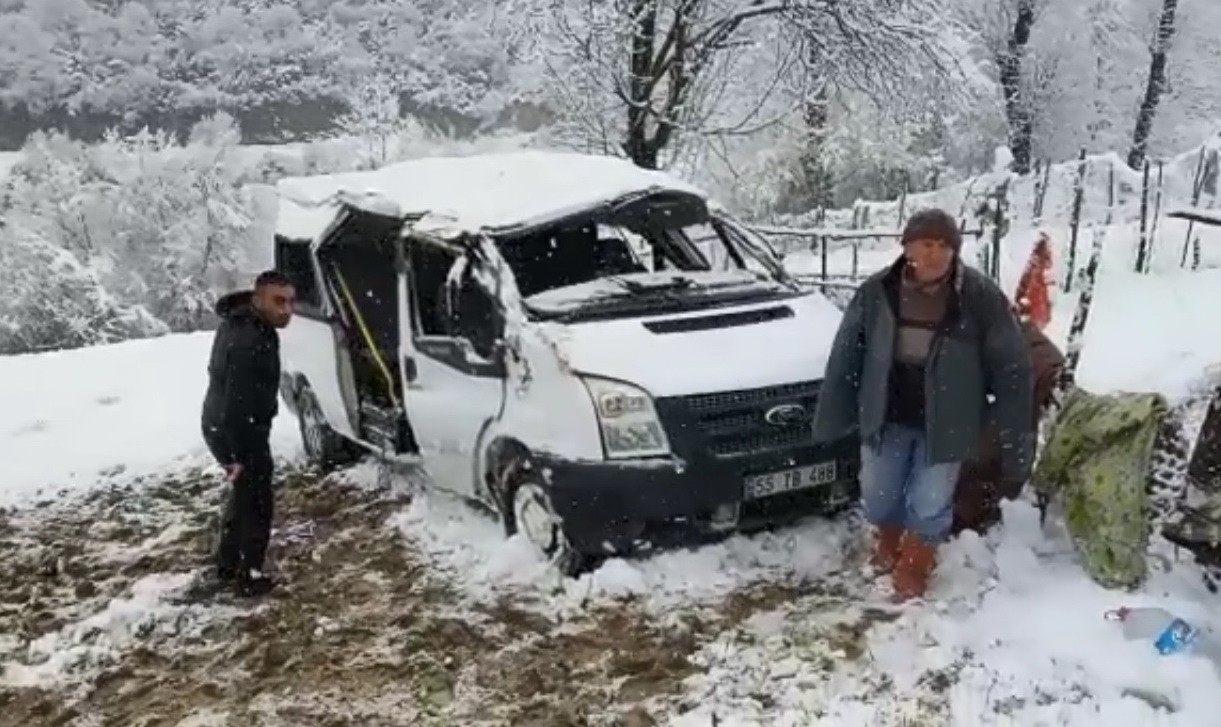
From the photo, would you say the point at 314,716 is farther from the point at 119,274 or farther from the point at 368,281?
the point at 119,274

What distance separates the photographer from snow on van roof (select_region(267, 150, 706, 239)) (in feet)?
21.2

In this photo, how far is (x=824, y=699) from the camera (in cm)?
458

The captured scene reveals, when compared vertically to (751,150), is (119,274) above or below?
below

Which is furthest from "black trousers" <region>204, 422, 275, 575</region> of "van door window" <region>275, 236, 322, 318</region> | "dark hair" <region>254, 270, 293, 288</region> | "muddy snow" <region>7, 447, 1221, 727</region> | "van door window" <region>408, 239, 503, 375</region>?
"van door window" <region>275, 236, 322, 318</region>

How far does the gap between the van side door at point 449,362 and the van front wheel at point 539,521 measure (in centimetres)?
32

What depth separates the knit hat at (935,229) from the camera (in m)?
4.79

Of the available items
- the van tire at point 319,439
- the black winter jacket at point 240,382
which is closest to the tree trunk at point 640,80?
the van tire at point 319,439

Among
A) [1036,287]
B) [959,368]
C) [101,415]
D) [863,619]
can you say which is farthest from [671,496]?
[101,415]

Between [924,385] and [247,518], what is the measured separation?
3.36m

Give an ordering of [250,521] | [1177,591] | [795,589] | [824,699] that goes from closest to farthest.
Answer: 1. [824,699]
2. [1177,591]
3. [795,589]
4. [250,521]

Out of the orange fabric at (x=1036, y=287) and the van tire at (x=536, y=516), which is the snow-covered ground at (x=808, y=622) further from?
the orange fabric at (x=1036, y=287)

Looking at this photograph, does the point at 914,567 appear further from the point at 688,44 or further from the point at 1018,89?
the point at 1018,89

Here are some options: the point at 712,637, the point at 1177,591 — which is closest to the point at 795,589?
the point at 712,637

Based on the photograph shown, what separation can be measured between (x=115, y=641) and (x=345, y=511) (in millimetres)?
1787
